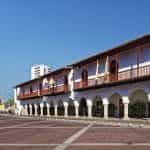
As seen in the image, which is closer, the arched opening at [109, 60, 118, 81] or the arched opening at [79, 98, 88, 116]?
the arched opening at [109, 60, 118, 81]

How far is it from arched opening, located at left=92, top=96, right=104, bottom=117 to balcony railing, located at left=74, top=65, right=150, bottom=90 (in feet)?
6.60

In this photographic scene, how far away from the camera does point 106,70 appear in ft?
115

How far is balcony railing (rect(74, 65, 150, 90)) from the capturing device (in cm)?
2904

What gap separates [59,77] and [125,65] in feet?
60.0

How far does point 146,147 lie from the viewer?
11438mm

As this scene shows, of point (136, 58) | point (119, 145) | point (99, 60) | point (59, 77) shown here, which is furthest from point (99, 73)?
point (119, 145)

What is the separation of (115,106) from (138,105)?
504cm

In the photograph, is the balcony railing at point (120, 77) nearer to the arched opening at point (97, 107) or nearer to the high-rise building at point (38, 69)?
the arched opening at point (97, 107)

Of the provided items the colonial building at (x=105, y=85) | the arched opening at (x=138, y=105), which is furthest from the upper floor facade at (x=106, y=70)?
the arched opening at (x=138, y=105)

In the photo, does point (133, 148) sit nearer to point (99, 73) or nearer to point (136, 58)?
point (136, 58)

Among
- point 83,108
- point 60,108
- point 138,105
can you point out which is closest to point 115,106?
point 138,105

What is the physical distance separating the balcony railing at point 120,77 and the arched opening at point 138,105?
1590 mm

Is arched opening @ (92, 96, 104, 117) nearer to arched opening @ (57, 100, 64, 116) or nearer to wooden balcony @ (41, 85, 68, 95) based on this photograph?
wooden balcony @ (41, 85, 68, 95)

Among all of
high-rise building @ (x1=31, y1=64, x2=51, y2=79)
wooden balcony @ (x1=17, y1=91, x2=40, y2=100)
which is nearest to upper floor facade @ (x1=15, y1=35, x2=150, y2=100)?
wooden balcony @ (x1=17, y1=91, x2=40, y2=100)
